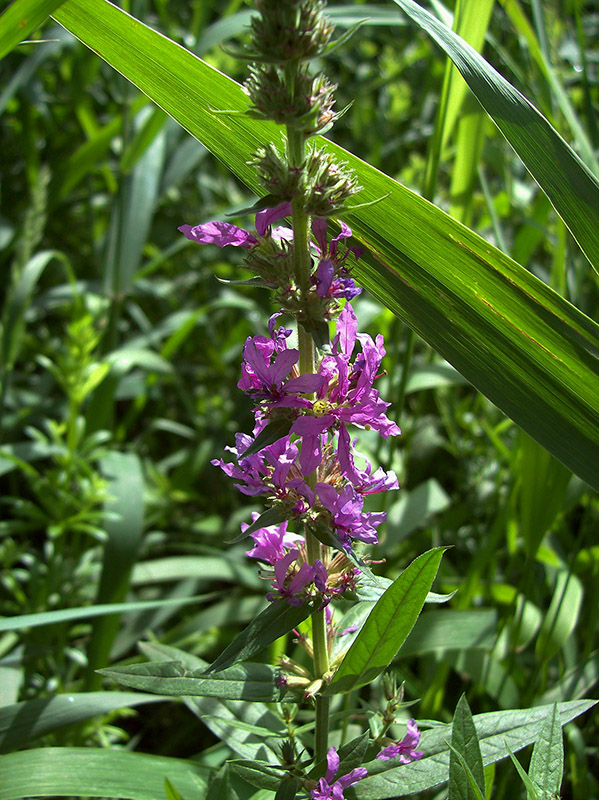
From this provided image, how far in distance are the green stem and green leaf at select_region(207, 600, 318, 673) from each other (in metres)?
0.05

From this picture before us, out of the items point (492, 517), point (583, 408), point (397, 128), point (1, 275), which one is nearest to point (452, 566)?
point (492, 517)

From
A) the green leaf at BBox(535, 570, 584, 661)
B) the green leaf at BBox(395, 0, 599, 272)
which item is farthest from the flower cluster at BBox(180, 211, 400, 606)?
the green leaf at BBox(535, 570, 584, 661)

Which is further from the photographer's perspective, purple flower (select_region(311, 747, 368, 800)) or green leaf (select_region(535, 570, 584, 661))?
green leaf (select_region(535, 570, 584, 661))

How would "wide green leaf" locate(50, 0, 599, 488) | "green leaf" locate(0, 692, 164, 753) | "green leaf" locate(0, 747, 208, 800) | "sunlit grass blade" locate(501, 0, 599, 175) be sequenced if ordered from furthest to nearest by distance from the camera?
"sunlit grass blade" locate(501, 0, 599, 175) < "green leaf" locate(0, 692, 164, 753) < "green leaf" locate(0, 747, 208, 800) < "wide green leaf" locate(50, 0, 599, 488)

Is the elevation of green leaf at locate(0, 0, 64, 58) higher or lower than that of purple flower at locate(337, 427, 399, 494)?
higher

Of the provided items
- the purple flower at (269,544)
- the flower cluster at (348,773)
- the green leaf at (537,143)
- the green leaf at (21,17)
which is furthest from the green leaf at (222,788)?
the green leaf at (21,17)

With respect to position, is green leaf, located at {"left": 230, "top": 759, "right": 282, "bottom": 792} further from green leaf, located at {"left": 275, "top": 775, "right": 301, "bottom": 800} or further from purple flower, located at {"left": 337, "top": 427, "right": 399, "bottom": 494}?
purple flower, located at {"left": 337, "top": 427, "right": 399, "bottom": 494}

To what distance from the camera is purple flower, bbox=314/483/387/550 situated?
1.15 m

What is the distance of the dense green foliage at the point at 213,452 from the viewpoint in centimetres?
142

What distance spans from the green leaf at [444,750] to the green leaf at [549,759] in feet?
0.08

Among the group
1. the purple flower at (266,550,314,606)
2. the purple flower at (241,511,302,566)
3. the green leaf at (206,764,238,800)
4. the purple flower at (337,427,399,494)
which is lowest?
the green leaf at (206,764,238,800)

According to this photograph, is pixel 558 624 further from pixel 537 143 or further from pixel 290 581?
pixel 537 143

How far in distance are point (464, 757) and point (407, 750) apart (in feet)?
0.60

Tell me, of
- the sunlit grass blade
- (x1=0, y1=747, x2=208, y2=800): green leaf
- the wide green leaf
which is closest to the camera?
the wide green leaf
